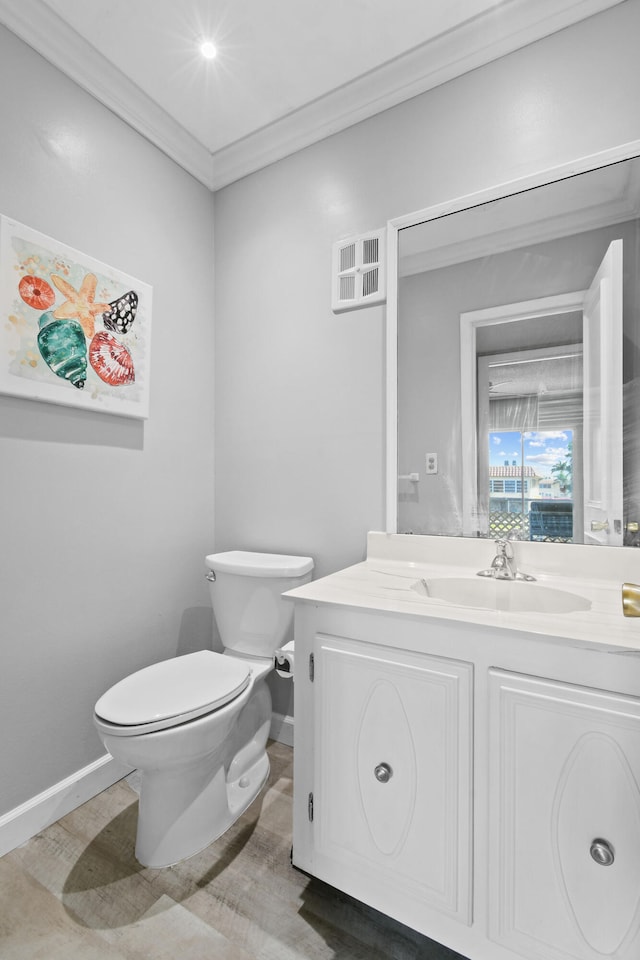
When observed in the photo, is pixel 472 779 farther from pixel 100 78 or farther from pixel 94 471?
pixel 100 78

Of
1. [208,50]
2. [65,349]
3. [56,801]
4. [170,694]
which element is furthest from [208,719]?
[208,50]

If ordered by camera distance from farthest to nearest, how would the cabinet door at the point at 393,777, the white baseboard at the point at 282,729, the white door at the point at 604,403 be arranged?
the white baseboard at the point at 282,729 → the white door at the point at 604,403 → the cabinet door at the point at 393,777

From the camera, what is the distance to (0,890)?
1.25 m

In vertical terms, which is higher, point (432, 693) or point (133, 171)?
point (133, 171)

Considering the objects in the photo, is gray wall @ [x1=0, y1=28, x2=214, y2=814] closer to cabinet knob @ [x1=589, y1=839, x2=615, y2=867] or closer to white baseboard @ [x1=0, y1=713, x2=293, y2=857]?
white baseboard @ [x1=0, y1=713, x2=293, y2=857]

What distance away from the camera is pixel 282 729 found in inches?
76.5

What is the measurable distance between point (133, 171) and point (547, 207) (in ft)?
4.84

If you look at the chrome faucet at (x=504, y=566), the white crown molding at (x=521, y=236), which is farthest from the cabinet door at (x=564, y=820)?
the white crown molding at (x=521, y=236)

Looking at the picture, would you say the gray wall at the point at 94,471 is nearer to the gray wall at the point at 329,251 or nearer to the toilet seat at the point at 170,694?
the gray wall at the point at 329,251

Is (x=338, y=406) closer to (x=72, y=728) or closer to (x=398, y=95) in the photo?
(x=398, y=95)

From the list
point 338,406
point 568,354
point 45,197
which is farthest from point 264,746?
point 45,197

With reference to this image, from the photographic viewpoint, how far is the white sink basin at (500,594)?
4.16 feet

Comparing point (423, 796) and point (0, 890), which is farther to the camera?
point (0, 890)

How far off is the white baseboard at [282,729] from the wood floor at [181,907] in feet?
1.45
